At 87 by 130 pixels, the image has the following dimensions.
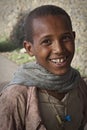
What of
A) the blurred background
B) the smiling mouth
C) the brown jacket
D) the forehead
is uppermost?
the forehead

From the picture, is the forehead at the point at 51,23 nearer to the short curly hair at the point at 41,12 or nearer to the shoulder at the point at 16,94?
the short curly hair at the point at 41,12

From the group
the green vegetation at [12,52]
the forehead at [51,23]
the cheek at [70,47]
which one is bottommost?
the green vegetation at [12,52]

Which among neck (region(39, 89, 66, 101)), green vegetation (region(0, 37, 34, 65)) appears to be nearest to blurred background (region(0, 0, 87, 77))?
green vegetation (region(0, 37, 34, 65))

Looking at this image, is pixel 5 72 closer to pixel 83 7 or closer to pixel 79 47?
pixel 79 47

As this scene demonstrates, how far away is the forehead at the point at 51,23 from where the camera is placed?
2.21m

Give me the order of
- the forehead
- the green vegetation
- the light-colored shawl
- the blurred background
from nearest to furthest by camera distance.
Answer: the forehead < the light-colored shawl < the blurred background < the green vegetation

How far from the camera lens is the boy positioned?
7.29 feet

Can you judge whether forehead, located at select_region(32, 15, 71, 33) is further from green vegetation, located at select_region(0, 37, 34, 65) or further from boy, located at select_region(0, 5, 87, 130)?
green vegetation, located at select_region(0, 37, 34, 65)

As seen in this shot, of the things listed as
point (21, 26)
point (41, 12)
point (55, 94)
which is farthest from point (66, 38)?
point (21, 26)

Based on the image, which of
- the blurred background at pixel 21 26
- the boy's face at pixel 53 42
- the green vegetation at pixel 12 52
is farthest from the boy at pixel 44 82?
the green vegetation at pixel 12 52

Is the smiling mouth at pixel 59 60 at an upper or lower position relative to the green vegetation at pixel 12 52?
upper

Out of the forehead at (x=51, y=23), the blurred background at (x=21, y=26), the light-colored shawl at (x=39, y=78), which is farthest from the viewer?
the blurred background at (x=21, y=26)

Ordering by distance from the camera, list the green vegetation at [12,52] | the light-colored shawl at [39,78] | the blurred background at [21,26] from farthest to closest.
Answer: the green vegetation at [12,52] < the blurred background at [21,26] < the light-colored shawl at [39,78]

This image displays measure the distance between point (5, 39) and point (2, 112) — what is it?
386 inches
